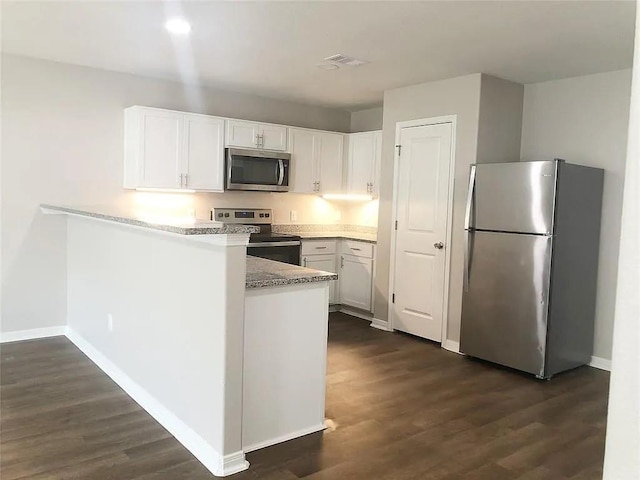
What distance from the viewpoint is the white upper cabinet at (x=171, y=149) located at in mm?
4832

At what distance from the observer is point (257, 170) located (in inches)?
219

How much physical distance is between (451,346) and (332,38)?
113 inches

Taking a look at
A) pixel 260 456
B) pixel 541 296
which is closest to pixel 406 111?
pixel 541 296

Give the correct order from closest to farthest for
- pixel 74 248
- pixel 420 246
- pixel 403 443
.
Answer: pixel 403 443, pixel 74 248, pixel 420 246

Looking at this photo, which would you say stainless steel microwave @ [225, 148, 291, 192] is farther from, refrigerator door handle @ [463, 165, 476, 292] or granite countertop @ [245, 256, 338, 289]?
granite countertop @ [245, 256, 338, 289]

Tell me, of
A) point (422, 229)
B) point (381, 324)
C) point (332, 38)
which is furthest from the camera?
point (381, 324)

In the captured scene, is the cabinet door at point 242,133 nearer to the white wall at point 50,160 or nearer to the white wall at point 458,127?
the white wall at point 50,160

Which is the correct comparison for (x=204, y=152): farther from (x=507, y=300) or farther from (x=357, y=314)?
(x=507, y=300)

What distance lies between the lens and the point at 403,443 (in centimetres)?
290

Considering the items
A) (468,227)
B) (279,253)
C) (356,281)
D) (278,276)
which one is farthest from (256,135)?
(278,276)

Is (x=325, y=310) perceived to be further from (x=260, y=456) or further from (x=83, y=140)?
(x=83, y=140)

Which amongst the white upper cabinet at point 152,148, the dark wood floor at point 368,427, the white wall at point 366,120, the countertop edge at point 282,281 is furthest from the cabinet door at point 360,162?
the countertop edge at point 282,281

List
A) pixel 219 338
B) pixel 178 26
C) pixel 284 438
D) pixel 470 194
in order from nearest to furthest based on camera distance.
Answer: pixel 219 338 < pixel 284 438 < pixel 178 26 < pixel 470 194

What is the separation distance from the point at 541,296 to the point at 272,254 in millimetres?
2662
